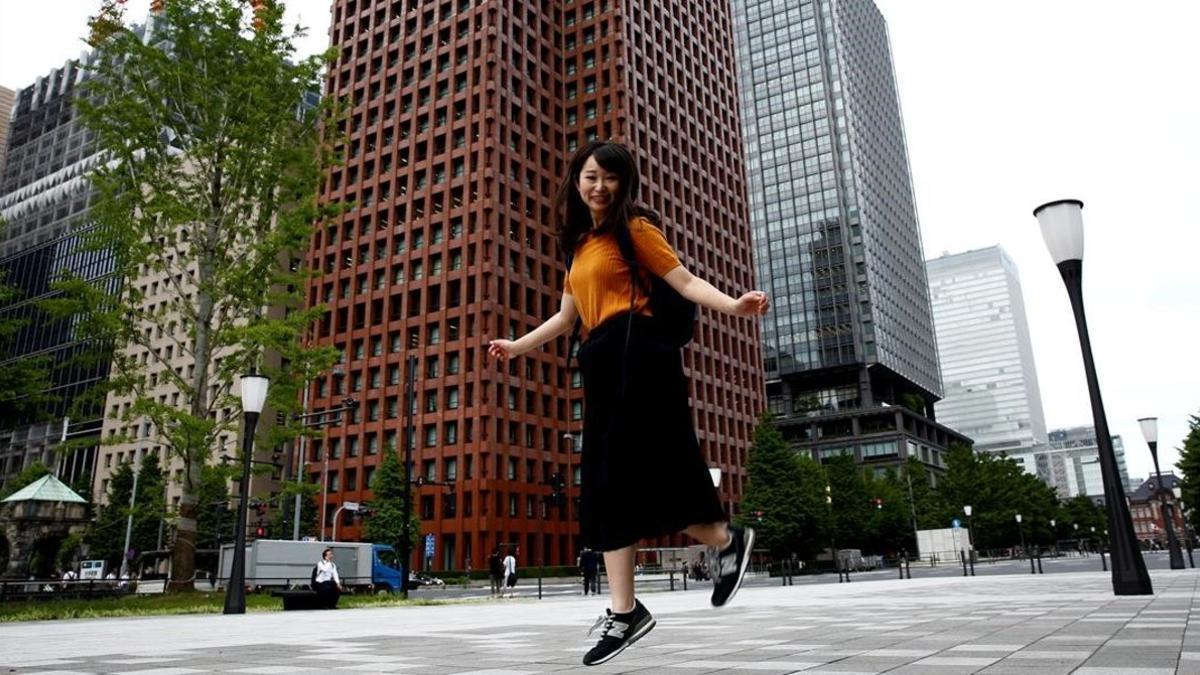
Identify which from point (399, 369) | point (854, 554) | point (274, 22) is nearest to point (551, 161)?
point (399, 369)

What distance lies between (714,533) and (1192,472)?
5068 cm

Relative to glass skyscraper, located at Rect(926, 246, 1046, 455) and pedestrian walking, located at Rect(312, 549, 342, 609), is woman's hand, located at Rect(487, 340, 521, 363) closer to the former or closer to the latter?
pedestrian walking, located at Rect(312, 549, 342, 609)

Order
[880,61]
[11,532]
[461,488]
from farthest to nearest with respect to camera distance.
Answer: [880,61], [461,488], [11,532]

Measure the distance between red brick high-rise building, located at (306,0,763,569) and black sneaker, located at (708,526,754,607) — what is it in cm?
5672

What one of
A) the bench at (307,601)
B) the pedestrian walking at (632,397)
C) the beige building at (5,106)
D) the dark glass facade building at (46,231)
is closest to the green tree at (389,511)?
the bench at (307,601)

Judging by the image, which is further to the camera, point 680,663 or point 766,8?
point 766,8

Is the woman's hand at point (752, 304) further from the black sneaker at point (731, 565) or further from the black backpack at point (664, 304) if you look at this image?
the black sneaker at point (731, 565)

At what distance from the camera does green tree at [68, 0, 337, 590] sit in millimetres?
19203

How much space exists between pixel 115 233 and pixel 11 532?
1151 centimetres

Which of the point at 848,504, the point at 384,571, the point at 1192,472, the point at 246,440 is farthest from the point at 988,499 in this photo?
the point at 246,440

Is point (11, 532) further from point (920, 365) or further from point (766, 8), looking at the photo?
point (766, 8)

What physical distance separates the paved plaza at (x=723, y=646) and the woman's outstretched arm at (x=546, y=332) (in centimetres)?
185

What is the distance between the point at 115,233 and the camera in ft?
64.1

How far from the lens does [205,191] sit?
68.5 feet
